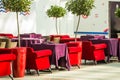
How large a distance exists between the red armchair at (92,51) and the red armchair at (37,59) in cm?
259

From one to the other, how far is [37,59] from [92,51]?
10.2 ft

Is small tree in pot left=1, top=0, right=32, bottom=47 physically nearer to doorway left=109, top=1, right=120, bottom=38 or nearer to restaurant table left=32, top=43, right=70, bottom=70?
restaurant table left=32, top=43, right=70, bottom=70

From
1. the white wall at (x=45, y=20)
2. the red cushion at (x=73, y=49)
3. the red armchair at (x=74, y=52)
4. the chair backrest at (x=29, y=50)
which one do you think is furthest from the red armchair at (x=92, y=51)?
the white wall at (x=45, y=20)

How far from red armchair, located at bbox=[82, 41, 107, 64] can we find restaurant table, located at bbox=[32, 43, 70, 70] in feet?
5.50

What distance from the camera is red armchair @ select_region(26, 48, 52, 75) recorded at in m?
9.16

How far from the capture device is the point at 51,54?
32.1 feet

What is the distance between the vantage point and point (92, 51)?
11.9 metres

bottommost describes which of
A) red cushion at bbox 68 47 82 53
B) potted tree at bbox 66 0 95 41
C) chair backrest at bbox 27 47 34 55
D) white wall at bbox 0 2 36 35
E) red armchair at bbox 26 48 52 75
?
red armchair at bbox 26 48 52 75

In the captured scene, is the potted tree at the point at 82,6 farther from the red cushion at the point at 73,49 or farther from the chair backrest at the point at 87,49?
the red cushion at the point at 73,49

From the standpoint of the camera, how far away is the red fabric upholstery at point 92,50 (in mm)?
11875

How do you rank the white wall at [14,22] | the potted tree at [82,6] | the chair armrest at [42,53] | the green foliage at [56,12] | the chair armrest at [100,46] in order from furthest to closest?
1. the green foliage at [56,12]
2. the white wall at [14,22]
3. the potted tree at [82,6]
4. the chair armrest at [100,46]
5. the chair armrest at [42,53]

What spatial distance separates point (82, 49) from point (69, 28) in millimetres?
8806

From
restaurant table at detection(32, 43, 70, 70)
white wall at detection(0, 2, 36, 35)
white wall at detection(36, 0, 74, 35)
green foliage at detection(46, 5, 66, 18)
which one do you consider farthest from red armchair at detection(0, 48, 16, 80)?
white wall at detection(36, 0, 74, 35)

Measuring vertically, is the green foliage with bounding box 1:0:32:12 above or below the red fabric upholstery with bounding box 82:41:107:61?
above
